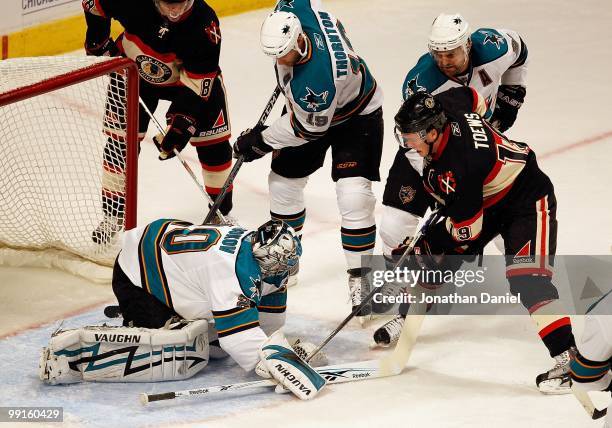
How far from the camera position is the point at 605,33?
8.24 meters

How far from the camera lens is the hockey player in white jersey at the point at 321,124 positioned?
15.3 ft

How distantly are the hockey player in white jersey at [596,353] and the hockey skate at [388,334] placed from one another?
1.36 meters

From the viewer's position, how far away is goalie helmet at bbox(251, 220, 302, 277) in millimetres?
4176

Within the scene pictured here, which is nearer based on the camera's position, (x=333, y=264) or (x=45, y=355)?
(x=45, y=355)

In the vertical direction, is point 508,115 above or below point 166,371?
above

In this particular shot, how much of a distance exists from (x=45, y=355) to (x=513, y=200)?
5.33 ft

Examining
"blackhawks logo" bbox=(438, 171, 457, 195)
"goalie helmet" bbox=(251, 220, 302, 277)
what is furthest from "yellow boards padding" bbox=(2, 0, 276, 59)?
"blackhawks logo" bbox=(438, 171, 457, 195)

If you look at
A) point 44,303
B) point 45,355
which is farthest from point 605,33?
point 45,355

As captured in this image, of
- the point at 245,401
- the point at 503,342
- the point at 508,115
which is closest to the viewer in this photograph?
the point at 245,401

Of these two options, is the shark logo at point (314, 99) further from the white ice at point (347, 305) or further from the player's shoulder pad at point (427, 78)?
the white ice at point (347, 305)

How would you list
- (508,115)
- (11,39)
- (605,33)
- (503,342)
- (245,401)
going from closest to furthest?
(245,401)
(503,342)
(508,115)
(11,39)
(605,33)

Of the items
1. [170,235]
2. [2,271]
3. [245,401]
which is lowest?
[2,271]

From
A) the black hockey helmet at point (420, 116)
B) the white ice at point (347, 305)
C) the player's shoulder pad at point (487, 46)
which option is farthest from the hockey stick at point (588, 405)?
the player's shoulder pad at point (487, 46)

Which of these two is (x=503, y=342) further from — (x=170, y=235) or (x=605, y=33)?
(x=605, y=33)
